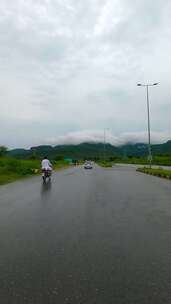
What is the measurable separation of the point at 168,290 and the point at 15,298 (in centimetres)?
186

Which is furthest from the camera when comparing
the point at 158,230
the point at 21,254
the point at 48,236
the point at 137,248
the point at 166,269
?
the point at 158,230

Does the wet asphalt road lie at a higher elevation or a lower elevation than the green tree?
lower

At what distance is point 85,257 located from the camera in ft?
21.1

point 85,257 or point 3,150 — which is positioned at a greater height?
point 3,150

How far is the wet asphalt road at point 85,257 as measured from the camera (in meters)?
4.77

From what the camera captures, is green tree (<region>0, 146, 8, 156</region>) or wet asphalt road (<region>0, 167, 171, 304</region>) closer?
wet asphalt road (<region>0, 167, 171, 304</region>)

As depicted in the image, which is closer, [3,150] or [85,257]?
[85,257]

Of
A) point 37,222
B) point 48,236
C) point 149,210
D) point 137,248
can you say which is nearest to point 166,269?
point 137,248

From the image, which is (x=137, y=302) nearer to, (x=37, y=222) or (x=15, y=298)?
(x=15, y=298)

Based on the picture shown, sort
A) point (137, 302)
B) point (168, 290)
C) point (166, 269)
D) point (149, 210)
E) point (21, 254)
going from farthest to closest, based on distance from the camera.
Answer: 1. point (149, 210)
2. point (21, 254)
3. point (166, 269)
4. point (168, 290)
5. point (137, 302)

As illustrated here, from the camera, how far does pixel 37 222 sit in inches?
388

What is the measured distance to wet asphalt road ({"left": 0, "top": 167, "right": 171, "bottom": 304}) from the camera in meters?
4.77

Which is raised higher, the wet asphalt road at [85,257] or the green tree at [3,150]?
the green tree at [3,150]

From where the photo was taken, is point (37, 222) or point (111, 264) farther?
point (37, 222)
